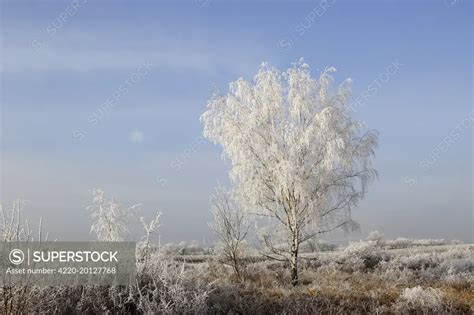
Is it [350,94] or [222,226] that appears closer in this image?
[222,226]

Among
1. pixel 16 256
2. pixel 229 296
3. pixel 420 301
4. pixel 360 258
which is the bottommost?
pixel 420 301

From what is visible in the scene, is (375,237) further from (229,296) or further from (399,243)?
(229,296)

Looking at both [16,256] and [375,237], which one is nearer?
[16,256]

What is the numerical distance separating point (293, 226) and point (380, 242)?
22.2 meters

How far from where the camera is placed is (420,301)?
14094mm

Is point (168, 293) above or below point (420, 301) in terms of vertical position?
above

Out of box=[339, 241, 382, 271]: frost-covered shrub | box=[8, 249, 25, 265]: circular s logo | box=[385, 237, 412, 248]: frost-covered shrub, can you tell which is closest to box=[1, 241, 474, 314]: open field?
box=[8, 249, 25, 265]: circular s logo

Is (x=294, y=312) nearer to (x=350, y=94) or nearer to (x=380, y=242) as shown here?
(x=350, y=94)

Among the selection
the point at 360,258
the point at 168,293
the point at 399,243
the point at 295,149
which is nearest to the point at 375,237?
the point at 399,243

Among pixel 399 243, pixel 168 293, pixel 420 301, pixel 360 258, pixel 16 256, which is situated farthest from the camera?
pixel 399 243

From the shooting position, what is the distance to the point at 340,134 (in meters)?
20.2

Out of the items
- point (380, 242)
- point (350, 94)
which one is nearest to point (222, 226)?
point (350, 94)

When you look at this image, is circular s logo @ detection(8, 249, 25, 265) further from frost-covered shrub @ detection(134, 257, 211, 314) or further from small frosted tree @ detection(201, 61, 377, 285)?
small frosted tree @ detection(201, 61, 377, 285)

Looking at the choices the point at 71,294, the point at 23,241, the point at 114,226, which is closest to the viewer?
the point at 23,241
